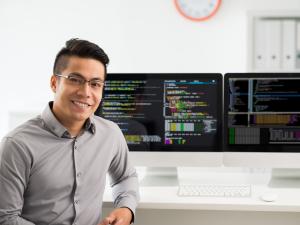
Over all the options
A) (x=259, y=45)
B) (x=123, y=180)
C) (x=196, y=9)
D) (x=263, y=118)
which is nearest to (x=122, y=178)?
(x=123, y=180)

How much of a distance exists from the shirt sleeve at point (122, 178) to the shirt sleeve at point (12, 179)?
40 centimetres

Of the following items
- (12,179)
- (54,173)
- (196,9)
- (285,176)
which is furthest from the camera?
(196,9)

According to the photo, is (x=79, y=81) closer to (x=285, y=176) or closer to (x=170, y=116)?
(x=170, y=116)

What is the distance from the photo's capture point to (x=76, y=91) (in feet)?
4.47

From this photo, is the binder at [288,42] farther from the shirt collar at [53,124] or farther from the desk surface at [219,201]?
the shirt collar at [53,124]

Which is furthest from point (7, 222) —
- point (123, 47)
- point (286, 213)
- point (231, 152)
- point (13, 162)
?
point (123, 47)

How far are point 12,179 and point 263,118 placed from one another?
43.8 inches

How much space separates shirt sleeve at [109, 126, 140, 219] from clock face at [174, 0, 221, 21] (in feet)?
6.72

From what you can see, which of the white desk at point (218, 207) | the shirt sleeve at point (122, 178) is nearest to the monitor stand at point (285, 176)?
the white desk at point (218, 207)

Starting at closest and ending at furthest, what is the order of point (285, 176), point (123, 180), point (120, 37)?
1. point (123, 180)
2. point (285, 176)
3. point (120, 37)

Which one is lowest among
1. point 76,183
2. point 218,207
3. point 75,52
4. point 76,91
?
point 218,207

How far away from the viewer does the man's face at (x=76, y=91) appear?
1.35 meters

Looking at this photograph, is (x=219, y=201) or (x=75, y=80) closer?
(x=75, y=80)

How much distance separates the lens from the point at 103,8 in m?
3.49
